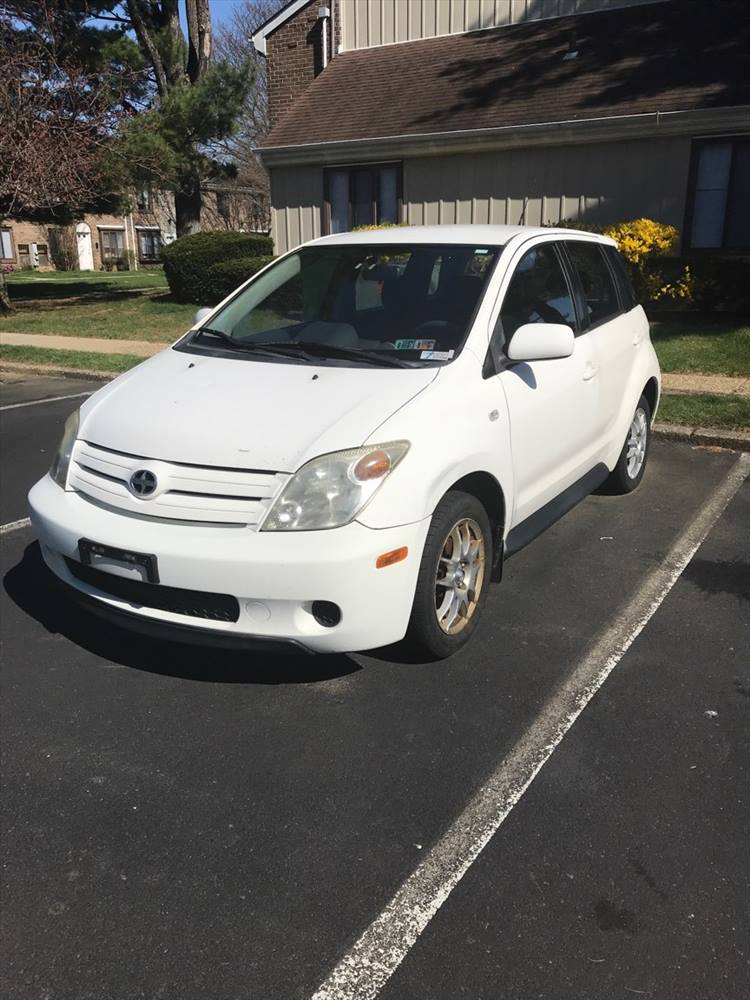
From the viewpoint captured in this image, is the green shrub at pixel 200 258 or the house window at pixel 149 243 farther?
the house window at pixel 149 243

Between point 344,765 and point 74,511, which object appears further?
point 74,511

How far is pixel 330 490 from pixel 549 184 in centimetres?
1310

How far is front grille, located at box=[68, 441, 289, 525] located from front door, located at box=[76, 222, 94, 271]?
50.6 meters

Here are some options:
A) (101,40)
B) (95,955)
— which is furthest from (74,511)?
(101,40)

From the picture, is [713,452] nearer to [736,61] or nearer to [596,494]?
[596,494]

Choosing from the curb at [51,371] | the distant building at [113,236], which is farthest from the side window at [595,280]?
the distant building at [113,236]

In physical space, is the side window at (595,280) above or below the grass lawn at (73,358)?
above

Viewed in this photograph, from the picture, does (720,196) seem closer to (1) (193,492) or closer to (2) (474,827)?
(1) (193,492)

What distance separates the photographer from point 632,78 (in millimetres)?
14070

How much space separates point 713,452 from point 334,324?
13.4 feet

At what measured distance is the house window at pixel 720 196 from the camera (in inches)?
521

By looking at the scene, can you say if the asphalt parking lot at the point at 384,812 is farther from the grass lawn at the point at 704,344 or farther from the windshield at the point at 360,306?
the grass lawn at the point at 704,344

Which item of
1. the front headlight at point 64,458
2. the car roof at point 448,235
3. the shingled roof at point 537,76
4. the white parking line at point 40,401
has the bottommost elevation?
the white parking line at point 40,401

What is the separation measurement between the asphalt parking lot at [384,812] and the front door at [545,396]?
0.65 m
